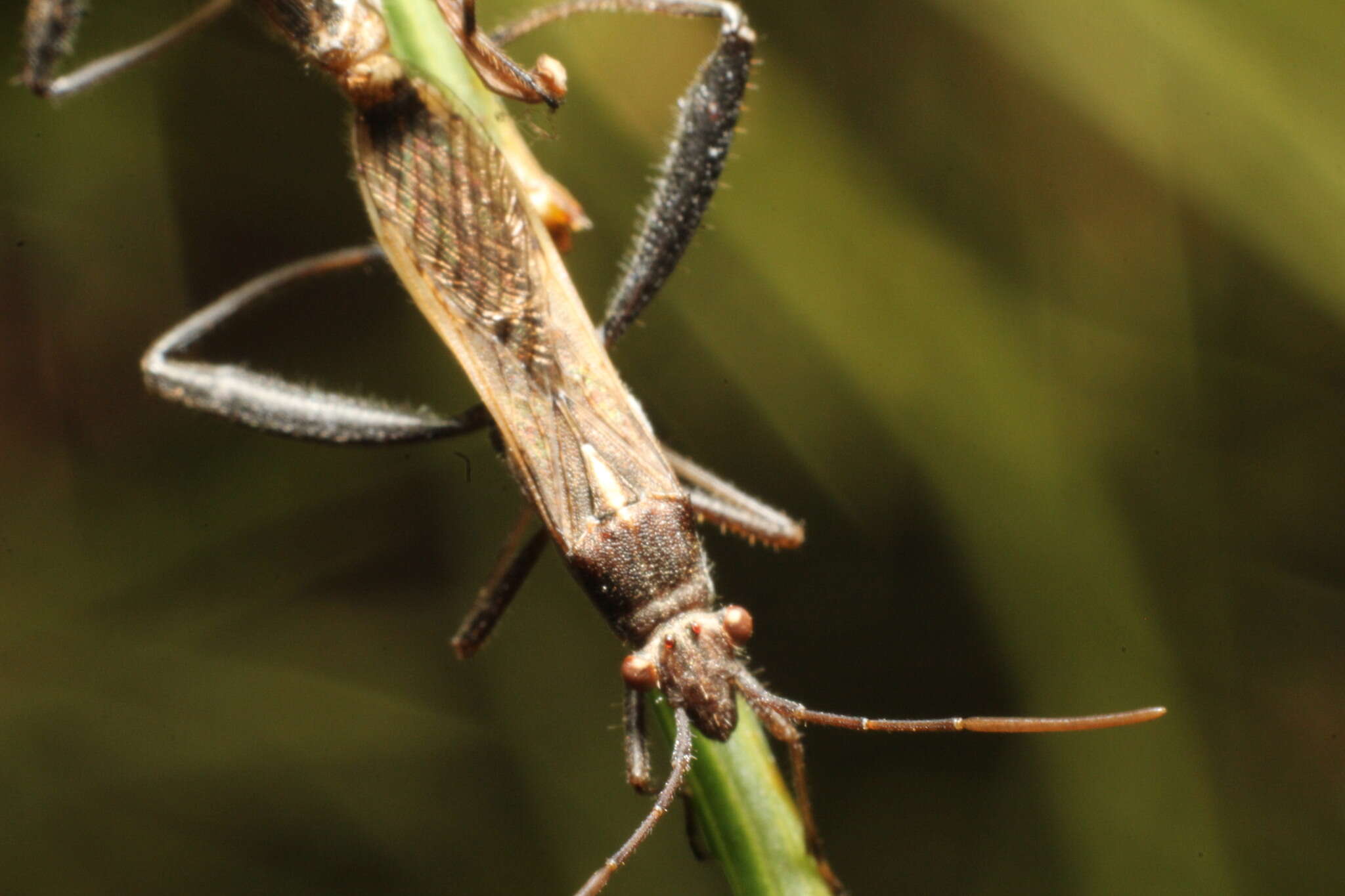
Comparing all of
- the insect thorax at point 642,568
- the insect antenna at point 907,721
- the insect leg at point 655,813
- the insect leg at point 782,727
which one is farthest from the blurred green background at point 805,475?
the insect leg at point 655,813

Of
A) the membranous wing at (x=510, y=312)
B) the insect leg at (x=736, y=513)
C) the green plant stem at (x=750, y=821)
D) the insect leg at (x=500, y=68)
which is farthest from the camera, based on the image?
the insect leg at (x=736, y=513)

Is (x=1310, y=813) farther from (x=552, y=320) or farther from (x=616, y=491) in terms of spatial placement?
(x=552, y=320)

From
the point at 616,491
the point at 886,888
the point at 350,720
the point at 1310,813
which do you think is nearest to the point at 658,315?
the point at 616,491

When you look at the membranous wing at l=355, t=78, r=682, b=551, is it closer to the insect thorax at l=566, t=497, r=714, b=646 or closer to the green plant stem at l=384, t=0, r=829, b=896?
the insect thorax at l=566, t=497, r=714, b=646

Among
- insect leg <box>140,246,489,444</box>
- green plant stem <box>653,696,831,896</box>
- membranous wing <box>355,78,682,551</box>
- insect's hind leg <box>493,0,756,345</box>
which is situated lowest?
insect leg <box>140,246,489,444</box>

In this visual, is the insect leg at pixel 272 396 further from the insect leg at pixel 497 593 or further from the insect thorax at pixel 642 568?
the insect thorax at pixel 642 568

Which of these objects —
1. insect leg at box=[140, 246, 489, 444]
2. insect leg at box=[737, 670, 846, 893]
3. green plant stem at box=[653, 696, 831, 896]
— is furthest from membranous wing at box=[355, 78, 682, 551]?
green plant stem at box=[653, 696, 831, 896]

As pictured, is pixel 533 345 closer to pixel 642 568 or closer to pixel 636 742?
pixel 642 568
